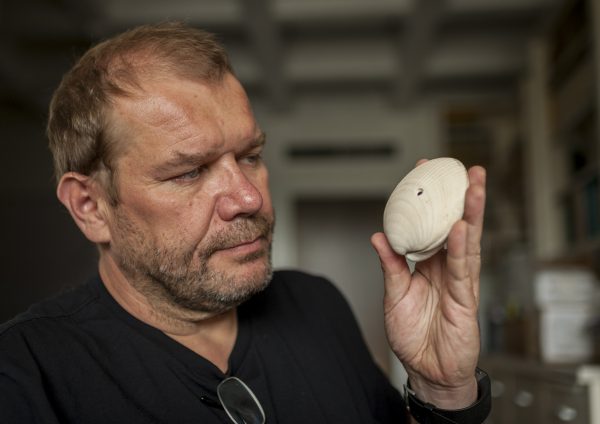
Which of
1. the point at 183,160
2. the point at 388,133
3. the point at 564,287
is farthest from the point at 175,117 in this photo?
the point at 388,133

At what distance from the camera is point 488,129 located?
5.49 metres

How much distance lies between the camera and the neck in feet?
3.39

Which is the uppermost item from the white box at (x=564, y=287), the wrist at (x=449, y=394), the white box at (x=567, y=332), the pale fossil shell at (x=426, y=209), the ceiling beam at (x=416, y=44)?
the ceiling beam at (x=416, y=44)

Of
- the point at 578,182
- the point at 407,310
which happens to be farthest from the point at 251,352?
the point at 578,182

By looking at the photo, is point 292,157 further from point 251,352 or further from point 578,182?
point 251,352

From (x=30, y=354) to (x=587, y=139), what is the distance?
3.15 m

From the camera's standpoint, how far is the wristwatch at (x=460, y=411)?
0.93m

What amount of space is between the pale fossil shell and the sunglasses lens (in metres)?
0.31

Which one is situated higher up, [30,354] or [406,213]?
[406,213]

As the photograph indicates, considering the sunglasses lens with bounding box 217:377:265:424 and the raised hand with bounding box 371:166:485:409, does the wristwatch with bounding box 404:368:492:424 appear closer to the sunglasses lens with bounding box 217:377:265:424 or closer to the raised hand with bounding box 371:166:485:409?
the raised hand with bounding box 371:166:485:409

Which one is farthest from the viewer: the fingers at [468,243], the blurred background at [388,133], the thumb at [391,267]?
the blurred background at [388,133]

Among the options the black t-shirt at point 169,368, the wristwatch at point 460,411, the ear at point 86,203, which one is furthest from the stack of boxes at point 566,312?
the ear at point 86,203

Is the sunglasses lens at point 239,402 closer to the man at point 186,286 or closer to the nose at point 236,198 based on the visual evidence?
the man at point 186,286

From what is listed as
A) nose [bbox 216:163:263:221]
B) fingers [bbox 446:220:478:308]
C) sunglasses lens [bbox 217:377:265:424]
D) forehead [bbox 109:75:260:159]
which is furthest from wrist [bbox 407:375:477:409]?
forehead [bbox 109:75:260:159]
